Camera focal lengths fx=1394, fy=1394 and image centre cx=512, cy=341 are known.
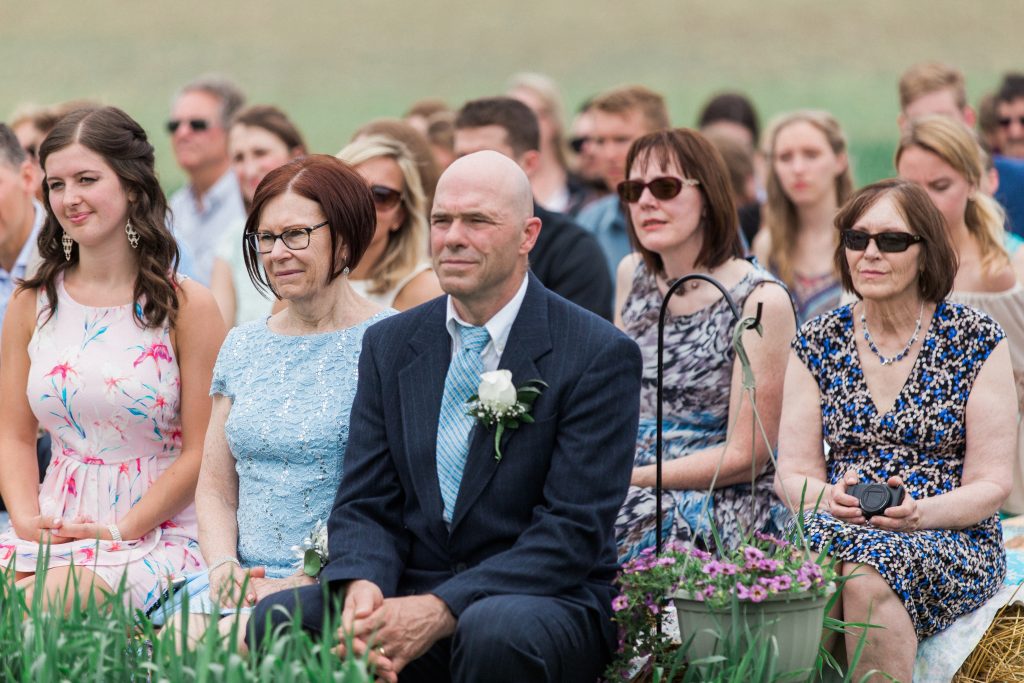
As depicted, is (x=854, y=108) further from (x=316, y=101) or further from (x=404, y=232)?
(x=404, y=232)

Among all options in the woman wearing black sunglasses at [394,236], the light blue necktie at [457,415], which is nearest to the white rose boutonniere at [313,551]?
the light blue necktie at [457,415]

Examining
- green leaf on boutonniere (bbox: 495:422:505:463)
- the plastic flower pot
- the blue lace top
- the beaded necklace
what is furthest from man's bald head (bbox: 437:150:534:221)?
the beaded necklace

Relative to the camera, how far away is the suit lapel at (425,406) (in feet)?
12.7

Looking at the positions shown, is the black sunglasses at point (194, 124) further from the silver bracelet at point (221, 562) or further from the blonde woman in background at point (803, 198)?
the silver bracelet at point (221, 562)

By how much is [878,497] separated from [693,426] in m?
0.92

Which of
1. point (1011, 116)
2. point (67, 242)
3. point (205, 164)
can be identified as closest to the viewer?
point (67, 242)

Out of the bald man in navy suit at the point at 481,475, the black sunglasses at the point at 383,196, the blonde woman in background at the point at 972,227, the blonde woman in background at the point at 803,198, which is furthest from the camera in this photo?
the blonde woman in background at the point at 803,198

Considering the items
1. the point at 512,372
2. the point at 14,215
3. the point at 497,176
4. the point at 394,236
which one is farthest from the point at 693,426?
the point at 14,215

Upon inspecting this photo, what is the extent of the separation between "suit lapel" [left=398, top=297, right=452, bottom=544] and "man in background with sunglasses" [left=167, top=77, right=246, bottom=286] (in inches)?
181

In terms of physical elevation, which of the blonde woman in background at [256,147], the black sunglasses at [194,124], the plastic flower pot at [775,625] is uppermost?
the black sunglasses at [194,124]

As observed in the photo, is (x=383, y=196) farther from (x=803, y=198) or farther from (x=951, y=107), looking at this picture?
(x=951, y=107)

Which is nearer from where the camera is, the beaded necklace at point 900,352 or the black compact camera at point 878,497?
the black compact camera at point 878,497

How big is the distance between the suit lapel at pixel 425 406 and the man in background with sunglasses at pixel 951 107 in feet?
14.0

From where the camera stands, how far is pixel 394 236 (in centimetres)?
569
